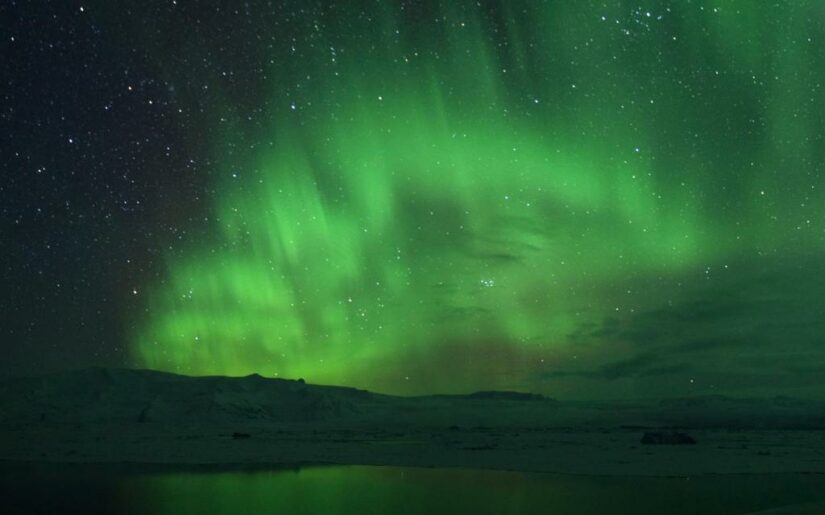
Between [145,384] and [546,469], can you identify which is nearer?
[546,469]

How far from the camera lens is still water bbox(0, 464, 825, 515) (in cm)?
1331

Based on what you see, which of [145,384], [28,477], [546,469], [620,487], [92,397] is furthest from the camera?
[145,384]

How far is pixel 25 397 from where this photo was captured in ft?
262

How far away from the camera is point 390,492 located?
613 inches

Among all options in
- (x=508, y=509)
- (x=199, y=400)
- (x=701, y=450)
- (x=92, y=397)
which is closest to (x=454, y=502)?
(x=508, y=509)

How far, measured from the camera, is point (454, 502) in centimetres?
1404

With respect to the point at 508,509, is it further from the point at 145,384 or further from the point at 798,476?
the point at 145,384

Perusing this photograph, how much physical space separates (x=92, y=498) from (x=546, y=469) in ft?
39.7

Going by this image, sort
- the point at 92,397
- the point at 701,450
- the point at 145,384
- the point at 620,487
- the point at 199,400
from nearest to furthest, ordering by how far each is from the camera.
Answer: the point at 620,487, the point at 701,450, the point at 199,400, the point at 92,397, the point at 145,384

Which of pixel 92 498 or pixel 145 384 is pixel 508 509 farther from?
pixel 145 384

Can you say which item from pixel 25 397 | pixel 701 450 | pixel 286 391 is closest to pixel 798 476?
pixel 701 450

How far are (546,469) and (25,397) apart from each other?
77.4m

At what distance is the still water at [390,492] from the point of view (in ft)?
43.7

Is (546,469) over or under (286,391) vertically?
under
